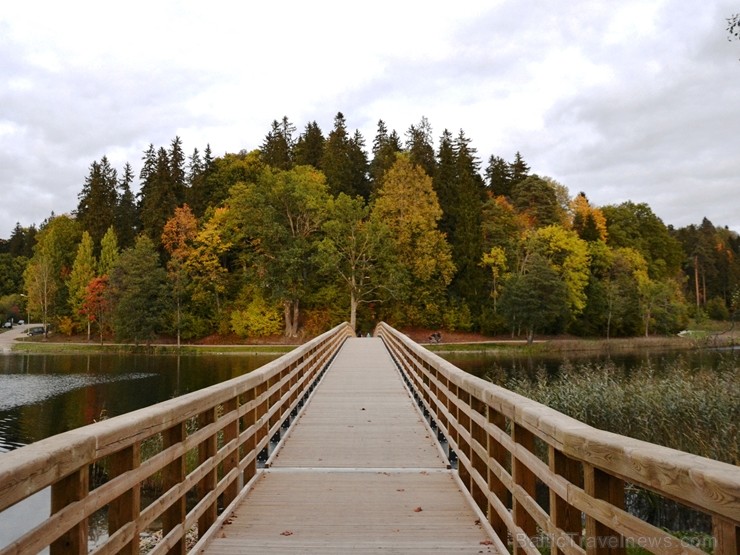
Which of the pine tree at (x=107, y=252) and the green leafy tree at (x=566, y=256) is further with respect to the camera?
the pine tree at (x=107, y=252)

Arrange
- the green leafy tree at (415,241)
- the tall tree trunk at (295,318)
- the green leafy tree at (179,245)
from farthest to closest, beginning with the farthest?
the green leafy tree at (179,245) → the tall tree trunk at (295,318) → the green leafy tree at (415,241)

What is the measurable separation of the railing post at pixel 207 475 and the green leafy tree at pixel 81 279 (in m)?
57.5

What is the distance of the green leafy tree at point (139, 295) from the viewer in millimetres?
47375

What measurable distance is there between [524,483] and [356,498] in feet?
6.80

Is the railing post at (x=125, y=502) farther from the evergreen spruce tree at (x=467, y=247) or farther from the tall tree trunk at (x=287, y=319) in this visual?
the evergreen spruce tree at (x=467, y=247)

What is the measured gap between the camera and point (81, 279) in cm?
5712

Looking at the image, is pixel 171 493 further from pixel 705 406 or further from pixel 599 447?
pixel 705 406

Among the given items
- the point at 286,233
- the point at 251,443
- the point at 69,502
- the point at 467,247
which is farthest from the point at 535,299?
the point at 69,502

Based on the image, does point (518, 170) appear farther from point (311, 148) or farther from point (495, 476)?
point (495, 476)

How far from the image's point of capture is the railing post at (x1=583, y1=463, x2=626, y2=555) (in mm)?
2107

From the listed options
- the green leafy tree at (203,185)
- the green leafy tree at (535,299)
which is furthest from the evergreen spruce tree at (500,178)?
the green leafy tree at (203,185)

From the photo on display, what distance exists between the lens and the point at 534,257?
1996 inches

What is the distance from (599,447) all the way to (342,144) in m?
63.3

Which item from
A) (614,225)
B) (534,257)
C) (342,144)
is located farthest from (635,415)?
(614,225)
